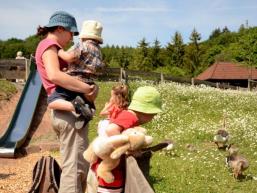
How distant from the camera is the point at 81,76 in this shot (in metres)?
4.50

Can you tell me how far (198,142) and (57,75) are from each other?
6.99 meters

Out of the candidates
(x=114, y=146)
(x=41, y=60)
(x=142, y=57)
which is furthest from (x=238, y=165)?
(x=142, y=57)

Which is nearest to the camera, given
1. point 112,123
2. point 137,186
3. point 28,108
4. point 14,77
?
point 137,186

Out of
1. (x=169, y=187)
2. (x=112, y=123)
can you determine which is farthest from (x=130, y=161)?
(x=169, y=187)

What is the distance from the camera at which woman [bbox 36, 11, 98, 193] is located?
437 cm

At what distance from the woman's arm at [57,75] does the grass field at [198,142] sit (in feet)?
6.85

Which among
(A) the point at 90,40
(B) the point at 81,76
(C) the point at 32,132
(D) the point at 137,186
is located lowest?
(C) the point at 32,132

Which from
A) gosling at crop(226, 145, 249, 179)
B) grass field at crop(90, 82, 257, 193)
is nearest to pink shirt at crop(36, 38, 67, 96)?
grass field at crop(90, 82, 257, 193)

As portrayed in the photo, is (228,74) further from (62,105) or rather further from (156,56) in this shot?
(62,105)

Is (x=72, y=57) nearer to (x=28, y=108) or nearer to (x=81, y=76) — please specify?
(x=81, y=76)

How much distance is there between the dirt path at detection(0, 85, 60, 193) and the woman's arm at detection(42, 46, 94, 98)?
3341mm

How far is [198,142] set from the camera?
10.9 meters

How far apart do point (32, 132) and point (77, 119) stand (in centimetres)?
903

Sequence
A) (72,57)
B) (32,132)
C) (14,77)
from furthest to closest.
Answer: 1. (14,77)
2. (32,132)
3. (72,57)
